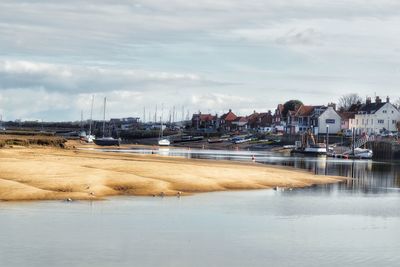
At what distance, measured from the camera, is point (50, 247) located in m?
33.5

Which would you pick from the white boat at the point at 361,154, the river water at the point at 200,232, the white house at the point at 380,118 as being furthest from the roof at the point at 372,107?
the river water at the point at 200,232

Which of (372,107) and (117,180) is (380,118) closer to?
(372,107)

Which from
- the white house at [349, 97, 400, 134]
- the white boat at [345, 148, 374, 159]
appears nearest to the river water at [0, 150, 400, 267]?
the white boat at [345, 148, 374, 159]

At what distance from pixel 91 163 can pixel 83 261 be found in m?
39.9

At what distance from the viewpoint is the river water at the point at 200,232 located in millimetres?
32500

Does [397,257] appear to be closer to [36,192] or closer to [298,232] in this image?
[298,232]

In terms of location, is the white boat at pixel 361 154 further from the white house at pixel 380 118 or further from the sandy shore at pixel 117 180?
the sandy shore at pixel 117 180

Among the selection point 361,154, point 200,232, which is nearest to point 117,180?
point 200,232

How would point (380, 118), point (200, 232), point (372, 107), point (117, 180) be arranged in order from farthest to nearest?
point (372, 107) < point (380, 118) < point (117, 180) < point (200, 232)

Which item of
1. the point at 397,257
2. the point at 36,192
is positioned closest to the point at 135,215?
the point at 36,192

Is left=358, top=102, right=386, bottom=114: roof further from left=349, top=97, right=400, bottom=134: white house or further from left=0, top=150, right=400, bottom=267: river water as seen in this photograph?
left=0, top=150, right=400, bottom=267: river water

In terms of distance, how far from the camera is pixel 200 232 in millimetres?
38656

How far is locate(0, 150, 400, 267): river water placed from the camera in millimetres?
32500

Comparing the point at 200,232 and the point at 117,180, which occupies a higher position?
the point at 117,180
